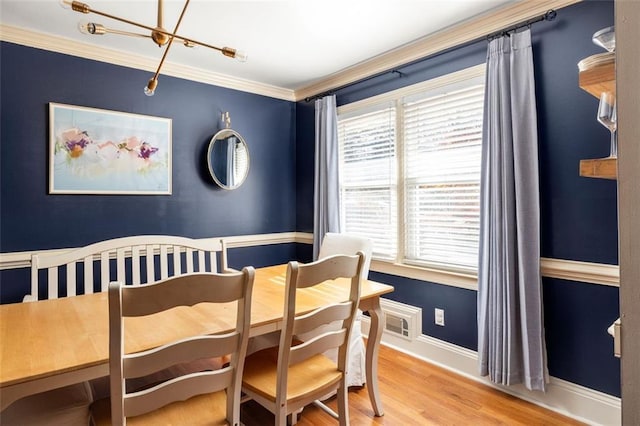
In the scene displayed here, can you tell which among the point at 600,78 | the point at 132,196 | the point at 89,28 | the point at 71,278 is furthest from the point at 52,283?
the point at 600,78

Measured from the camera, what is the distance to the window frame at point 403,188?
253cm

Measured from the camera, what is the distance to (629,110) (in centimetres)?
52

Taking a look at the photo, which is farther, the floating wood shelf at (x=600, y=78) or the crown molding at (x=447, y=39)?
the crown molding at (x=447, y=39)

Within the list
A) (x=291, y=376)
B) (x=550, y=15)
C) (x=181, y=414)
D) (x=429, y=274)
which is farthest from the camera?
(x=429, y=274)

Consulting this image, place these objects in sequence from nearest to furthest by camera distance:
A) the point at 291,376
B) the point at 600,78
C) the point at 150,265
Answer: the point at 600,78, the point at 291,376, the point at 150,265

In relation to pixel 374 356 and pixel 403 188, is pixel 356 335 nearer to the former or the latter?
pixel 374 356

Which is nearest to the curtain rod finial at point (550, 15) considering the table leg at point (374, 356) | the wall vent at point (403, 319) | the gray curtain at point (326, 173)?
the gray curtain at point (326, 173)

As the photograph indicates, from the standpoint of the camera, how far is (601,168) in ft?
3.84

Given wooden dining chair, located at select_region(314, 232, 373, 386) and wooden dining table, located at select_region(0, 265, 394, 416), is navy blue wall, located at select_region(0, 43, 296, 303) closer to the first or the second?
wooden dining table, located at select_region(0, 265, 394, 416)

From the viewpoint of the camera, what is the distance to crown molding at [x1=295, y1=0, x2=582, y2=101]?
7.10ft

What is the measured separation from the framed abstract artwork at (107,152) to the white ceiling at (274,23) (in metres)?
0.57

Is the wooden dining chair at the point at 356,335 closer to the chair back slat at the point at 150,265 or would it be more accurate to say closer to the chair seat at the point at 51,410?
the chair back slat at the point at 150,265

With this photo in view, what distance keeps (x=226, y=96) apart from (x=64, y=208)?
1.72 m

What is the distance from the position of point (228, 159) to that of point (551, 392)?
3.10 metres
